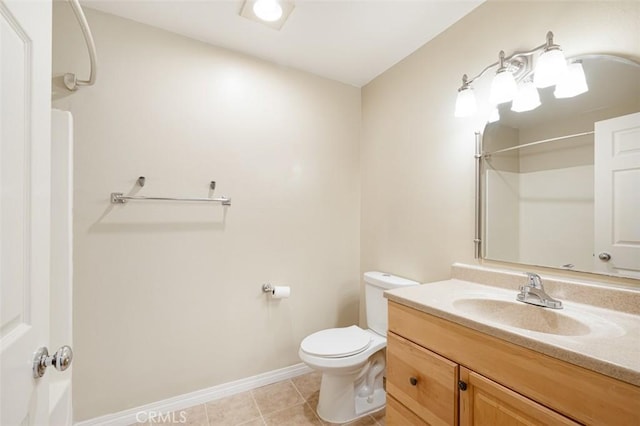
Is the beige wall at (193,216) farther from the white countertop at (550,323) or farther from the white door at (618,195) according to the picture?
the white door at (618,195)

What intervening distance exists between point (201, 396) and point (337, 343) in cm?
95

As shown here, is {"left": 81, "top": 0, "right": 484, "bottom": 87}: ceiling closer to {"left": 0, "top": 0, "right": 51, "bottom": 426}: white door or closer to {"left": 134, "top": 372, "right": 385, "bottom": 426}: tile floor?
{"left": 0, "top": 0, "right": 51, "bottom": 426}: white door

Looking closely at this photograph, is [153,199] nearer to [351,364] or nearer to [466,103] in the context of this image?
[351,364]

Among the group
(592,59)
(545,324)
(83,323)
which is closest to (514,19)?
(592,59)

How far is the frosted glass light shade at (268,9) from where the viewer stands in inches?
56.2

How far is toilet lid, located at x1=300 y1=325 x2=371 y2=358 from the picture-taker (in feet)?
5.08

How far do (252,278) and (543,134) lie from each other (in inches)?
72.7

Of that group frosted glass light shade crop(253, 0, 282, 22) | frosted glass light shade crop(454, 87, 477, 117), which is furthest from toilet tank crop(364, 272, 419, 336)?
frosted glass light shade crop(253, 0, 282, 22)

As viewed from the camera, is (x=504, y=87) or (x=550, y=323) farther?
(x=504, y=87)

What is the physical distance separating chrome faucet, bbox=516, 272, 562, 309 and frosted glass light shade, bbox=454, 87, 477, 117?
855 millimetres

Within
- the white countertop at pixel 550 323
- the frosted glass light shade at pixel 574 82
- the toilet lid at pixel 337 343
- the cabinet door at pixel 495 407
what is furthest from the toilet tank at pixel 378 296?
the frosted glass light shade at pixel 574 82

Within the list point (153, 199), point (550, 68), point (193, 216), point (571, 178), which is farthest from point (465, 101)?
point (153, 199)

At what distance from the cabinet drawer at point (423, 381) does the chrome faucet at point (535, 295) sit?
1.48 ft

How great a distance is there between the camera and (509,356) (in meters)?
0.82
